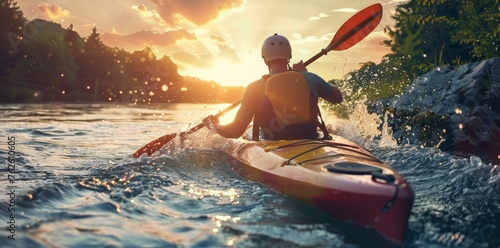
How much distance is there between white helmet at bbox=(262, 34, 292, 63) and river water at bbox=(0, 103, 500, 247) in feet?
4.99

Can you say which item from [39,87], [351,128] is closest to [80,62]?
[39,87]

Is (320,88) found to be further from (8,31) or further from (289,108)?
(8,31)

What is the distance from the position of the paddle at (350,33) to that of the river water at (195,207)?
67 centimetres

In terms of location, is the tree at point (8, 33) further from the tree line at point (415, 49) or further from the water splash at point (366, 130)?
the water splash at point (366, 130)

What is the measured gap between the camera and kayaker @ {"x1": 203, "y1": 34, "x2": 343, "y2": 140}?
477 centimetres

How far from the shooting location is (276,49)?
5316mm

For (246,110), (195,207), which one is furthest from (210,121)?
(195,207)

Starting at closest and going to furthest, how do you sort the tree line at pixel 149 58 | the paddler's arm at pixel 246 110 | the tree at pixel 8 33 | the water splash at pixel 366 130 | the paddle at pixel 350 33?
the paddler's arm at pixel 246 110 < the paddle at pixel 350 33 < the water splash at pixel 366 130 < the tree line at pixel 149 58 < the tree at pixel 8 33

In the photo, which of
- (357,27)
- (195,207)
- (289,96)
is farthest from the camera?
(357,27)

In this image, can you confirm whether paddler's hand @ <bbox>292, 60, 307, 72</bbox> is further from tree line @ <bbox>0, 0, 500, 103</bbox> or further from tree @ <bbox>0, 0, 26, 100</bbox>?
tree @ <bbox>0, 0, 26, 100</bbox>

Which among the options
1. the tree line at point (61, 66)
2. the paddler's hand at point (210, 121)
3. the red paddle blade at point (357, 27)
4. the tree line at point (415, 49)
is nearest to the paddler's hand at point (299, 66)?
the paddler's hand at point (210, 121)

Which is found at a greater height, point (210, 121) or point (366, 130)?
point (210, 121)

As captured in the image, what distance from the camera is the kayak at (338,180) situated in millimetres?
2811

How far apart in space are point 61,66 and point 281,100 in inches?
1587
